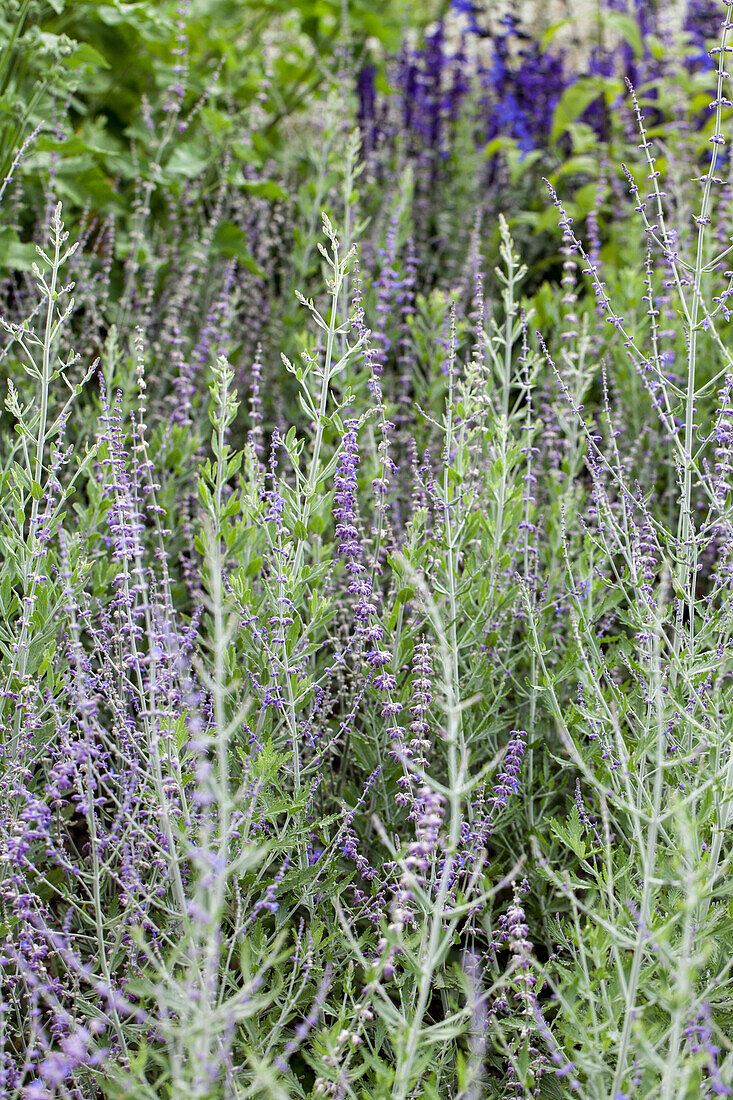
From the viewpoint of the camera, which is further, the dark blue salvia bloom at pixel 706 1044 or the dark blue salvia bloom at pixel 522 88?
the dark blue salvia bloom at pixel 522 88

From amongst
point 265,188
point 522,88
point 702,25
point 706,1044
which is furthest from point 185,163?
point 706,1044

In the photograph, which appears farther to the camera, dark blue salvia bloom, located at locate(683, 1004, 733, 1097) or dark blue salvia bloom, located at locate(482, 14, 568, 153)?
dark blue salvia bloom, located at locate(482, 14, 568, 153)

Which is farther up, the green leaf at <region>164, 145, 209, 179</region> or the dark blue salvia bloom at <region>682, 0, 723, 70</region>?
the dark blue salvia bloom at <region>682, 0, 723, 70</region>

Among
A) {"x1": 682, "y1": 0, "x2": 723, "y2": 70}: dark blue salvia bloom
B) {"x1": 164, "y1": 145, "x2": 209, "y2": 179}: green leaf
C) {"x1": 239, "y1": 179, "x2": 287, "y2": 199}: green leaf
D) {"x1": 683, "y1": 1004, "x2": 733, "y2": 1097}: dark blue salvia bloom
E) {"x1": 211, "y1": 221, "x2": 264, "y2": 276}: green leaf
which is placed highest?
{"x1": 682, "y1": 0, "x2": 723, "y2": 70}: dark blue salvia bloom

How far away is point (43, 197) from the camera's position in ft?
11.5

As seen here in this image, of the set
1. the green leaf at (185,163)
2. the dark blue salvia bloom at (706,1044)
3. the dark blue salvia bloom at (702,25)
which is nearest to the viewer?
the dark blue salvia bloom at (706,1044)

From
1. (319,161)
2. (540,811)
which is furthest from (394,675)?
(319,161)

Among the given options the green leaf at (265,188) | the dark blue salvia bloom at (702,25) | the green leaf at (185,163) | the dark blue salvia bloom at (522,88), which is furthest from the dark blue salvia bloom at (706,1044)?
the dark blue salvia bloom at (702,25)

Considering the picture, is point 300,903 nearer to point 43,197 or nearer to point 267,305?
point 267,305

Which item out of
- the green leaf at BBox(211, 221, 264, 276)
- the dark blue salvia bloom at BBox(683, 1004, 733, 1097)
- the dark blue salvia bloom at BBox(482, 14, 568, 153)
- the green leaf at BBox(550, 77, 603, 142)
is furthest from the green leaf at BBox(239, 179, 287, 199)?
the dark blue salvia bloom at BBox(683, 1004, 733, 1097)

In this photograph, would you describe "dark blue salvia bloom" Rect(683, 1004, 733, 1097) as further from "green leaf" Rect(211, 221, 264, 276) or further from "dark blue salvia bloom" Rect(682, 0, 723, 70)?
"dark blue salvia bloom" Rect(682, 0, 723, 70)

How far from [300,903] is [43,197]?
278 centimetres

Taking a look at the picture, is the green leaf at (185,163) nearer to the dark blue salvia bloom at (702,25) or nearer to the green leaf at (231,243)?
the green leaf at (231,243)

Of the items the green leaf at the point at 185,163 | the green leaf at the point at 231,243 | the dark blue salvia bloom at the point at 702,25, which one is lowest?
the green leaf at the point at 231,243
